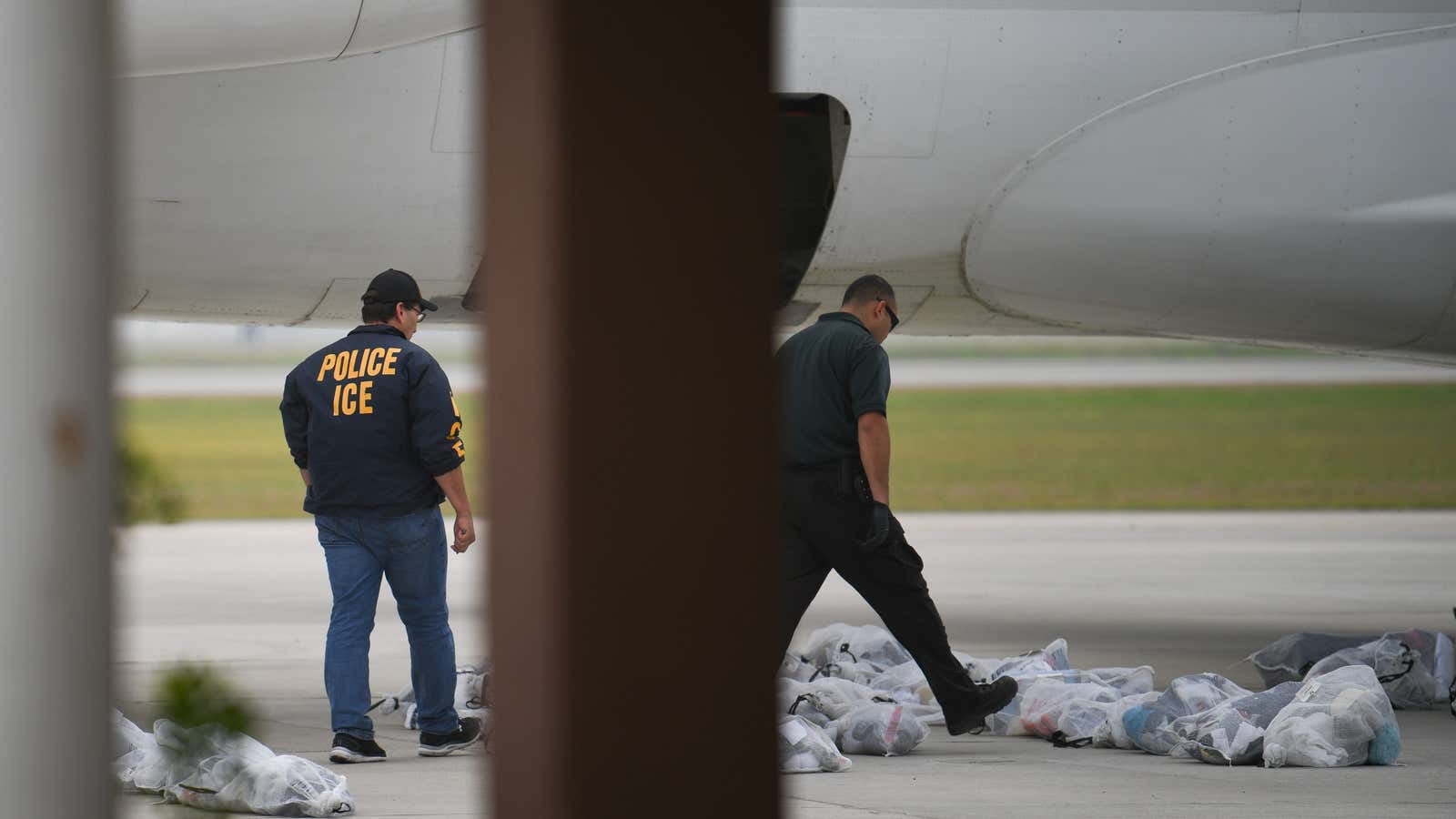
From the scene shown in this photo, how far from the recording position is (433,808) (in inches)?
212

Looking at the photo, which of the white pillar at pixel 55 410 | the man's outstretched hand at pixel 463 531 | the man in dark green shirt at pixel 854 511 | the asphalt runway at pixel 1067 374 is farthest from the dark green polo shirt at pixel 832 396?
the asphalt runway at pixel 1067 374

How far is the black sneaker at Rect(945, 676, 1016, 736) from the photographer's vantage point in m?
6.66

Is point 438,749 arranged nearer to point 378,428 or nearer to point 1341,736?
point 378,428

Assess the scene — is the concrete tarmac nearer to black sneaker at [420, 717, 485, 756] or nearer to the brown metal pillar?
black sneaker at [420, 717, 485, 756]

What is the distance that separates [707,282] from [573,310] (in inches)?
6.0

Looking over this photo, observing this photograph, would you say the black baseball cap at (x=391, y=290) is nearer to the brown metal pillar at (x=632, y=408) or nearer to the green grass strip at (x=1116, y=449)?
the brown metal pillar at (x=632, y=408)

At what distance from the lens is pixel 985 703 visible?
667 centimetres

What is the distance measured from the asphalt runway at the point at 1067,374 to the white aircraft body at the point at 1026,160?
1606 inches

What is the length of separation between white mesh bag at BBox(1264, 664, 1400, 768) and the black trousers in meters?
1.12

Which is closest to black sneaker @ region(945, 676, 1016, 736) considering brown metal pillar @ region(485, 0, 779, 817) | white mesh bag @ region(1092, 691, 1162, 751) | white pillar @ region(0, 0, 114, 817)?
white mesh bag @ region(1092, 691, 1162, 751)

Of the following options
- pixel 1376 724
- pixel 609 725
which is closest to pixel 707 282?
pixel 609 725

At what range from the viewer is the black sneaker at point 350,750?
245 inches

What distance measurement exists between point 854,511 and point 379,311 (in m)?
1.91

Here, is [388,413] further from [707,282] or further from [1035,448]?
[1035,448]
